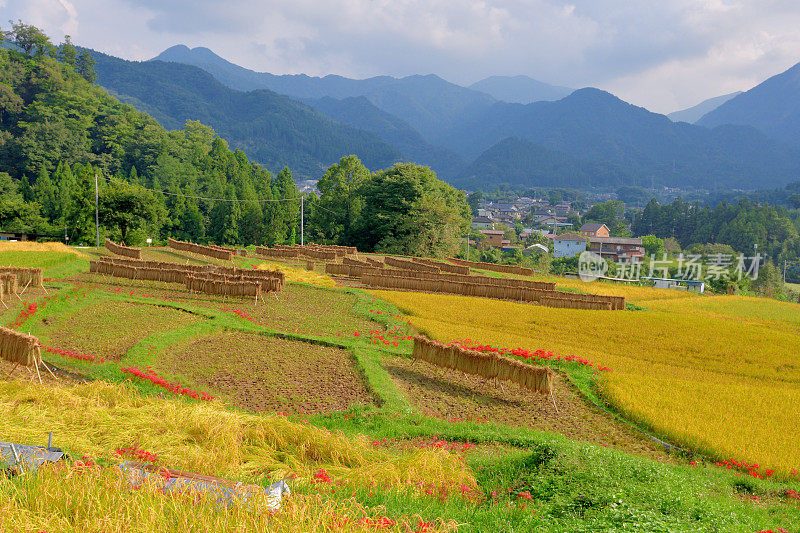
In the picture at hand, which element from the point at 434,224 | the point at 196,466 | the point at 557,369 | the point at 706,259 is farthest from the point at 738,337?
the point at 706,259

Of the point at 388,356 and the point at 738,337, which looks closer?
the point at 388,356

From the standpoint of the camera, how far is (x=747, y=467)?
11938 millimetres

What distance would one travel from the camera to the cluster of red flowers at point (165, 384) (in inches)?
547

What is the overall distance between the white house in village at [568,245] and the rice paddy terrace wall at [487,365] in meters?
135

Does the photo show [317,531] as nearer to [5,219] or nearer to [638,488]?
[638,488]

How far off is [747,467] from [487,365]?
24.0 ft

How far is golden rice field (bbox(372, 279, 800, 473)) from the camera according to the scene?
46.3ft

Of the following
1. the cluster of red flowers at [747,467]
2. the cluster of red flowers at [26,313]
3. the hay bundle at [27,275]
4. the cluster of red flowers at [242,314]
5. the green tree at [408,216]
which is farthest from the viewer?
the green tree at [408,216]

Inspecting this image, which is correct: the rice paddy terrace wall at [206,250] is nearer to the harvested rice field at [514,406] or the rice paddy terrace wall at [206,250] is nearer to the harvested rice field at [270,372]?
the harvested rice field at [270,372]

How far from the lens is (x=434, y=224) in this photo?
236 ft

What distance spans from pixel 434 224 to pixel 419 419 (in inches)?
2336

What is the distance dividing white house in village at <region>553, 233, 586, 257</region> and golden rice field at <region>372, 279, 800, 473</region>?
357 feet

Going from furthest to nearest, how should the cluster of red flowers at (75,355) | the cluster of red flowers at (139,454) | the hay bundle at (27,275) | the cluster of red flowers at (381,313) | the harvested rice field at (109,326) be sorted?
the cluster of red flowers at (381,313)
the hay bundle at (27,275)
the harvested rice field at (109,326)
the cluster of red flowers at (75,355)
the cluster of red flowers at (139,454)

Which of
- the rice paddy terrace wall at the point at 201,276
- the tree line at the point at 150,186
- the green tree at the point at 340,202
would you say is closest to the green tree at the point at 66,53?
the tree line at the point at 150,186
